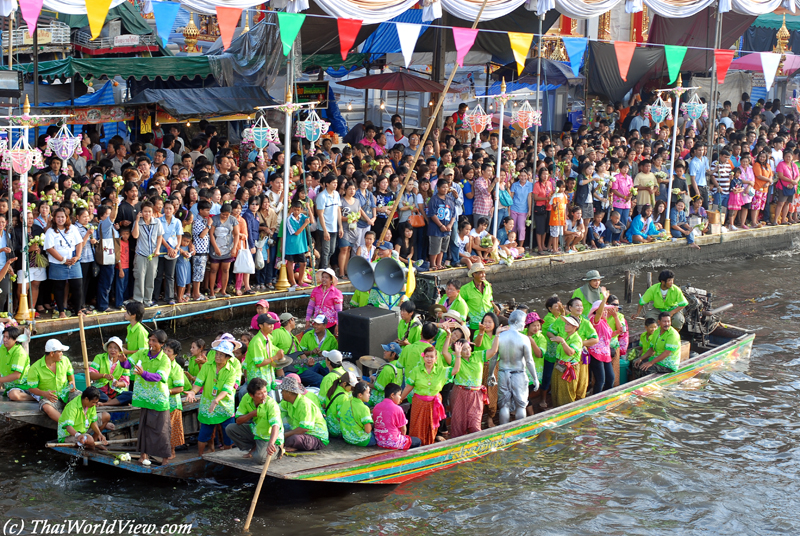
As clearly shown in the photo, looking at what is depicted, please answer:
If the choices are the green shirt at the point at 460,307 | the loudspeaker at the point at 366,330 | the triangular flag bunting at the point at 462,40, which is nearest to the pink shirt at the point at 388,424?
the loudspeaker at the point at 366,330

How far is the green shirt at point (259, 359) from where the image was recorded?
10.3 meters

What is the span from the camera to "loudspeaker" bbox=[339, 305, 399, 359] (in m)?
11.0

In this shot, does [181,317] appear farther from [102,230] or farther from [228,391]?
[228,391]

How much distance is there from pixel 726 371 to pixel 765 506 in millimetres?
4006

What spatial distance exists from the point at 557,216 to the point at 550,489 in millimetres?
8727

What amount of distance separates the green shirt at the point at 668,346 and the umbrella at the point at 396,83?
9180mm

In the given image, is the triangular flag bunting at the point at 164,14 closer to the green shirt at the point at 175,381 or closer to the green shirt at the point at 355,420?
the green shirt at the point at 175,381

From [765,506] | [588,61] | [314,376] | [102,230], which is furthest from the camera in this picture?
[588,61]

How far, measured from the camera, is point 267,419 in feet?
29.5

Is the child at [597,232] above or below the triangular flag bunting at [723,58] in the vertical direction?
below

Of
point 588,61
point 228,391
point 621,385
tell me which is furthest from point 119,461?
point 588,61

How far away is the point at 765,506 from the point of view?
10.1 m

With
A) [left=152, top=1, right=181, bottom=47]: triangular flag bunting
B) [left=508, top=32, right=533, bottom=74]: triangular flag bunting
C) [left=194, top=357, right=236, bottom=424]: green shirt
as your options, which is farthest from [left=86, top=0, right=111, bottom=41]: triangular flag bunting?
[left=508, top=32, right=533, bottom=74]: triangular flag bunting

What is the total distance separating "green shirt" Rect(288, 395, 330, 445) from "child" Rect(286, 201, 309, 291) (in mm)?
5941
